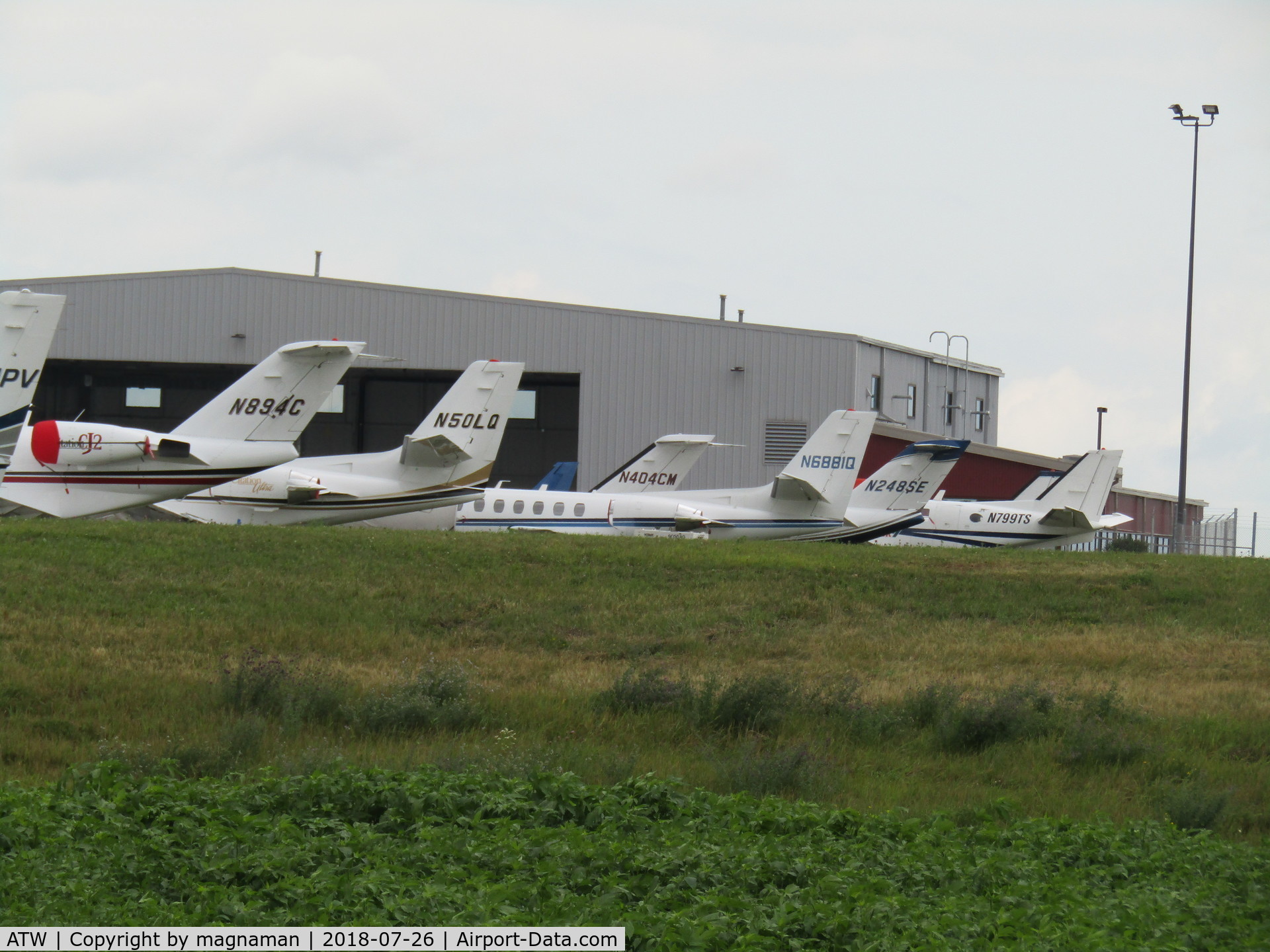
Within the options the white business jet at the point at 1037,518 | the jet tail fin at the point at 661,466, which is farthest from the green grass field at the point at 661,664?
the white business jet at the point at 1037,518

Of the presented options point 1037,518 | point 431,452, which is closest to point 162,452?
point 431,452

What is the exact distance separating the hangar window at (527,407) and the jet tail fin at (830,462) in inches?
992

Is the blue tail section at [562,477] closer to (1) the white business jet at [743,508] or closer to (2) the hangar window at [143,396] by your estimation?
(1) the white business jet at [743,508]

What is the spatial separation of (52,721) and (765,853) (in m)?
7.37

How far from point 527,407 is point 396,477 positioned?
1023 inches

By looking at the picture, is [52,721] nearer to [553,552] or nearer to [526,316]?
[553,552]

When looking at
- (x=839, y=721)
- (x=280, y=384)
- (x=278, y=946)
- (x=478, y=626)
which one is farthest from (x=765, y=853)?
(x=280, y=384)

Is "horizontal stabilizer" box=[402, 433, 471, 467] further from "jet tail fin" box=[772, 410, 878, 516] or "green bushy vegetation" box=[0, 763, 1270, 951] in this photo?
"green bushy vegetation" box=[0, 763, 1270, 951]

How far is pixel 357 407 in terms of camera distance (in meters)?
52.7

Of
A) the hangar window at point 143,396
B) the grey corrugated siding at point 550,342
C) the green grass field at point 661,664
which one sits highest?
the grey corrugated siding at point 550,342

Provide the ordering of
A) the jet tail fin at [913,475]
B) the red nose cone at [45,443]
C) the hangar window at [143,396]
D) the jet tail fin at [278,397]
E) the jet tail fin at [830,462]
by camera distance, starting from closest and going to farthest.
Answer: the red nose cone at [45,443]
the jet tail fin at [278,397]
the jet tail fin at [830,462]
the jet tail fin at [913,475]
the hangar window at [143,396]

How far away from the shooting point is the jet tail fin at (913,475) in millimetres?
32750

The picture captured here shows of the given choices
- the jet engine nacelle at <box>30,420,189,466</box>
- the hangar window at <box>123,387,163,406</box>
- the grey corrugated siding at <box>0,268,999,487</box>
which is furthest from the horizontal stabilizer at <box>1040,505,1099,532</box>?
the hangar window at <box>123,387,163,406</box>

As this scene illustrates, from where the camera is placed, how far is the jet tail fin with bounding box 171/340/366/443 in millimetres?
23672
